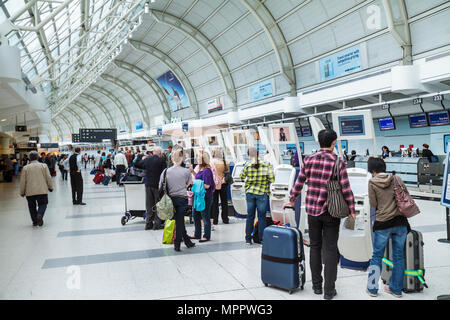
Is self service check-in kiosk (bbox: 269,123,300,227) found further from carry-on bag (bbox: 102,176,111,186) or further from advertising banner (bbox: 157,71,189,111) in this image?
advertising banner (bbox: 157,71,189,111)

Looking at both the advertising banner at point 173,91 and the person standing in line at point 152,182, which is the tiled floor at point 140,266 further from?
the advertising banner at point 173,91

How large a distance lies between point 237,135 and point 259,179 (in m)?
6.45

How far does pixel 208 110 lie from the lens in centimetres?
3534

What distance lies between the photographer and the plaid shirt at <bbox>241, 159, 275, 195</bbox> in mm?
6371

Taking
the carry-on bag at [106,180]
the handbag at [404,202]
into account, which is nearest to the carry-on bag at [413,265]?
the handbag at [404,202]

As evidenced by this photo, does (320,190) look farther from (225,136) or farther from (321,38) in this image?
(321,38)

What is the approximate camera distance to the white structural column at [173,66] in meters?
35.5

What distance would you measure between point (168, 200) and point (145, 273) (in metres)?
1.43

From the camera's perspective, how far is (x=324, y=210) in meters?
3.97

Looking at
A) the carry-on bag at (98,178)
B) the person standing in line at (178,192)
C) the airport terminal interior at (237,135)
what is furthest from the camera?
the carry-on bag at (98,178)

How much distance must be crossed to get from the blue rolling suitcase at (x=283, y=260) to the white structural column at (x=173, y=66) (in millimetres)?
33500

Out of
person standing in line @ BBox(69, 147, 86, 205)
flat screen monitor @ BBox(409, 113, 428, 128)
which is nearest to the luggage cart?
person standing in line @ BBox(69, 147, 86, 205)

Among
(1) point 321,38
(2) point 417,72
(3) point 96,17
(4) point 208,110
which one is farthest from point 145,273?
(4) point 208,110

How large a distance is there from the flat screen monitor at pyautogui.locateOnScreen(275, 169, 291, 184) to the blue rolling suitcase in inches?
111
